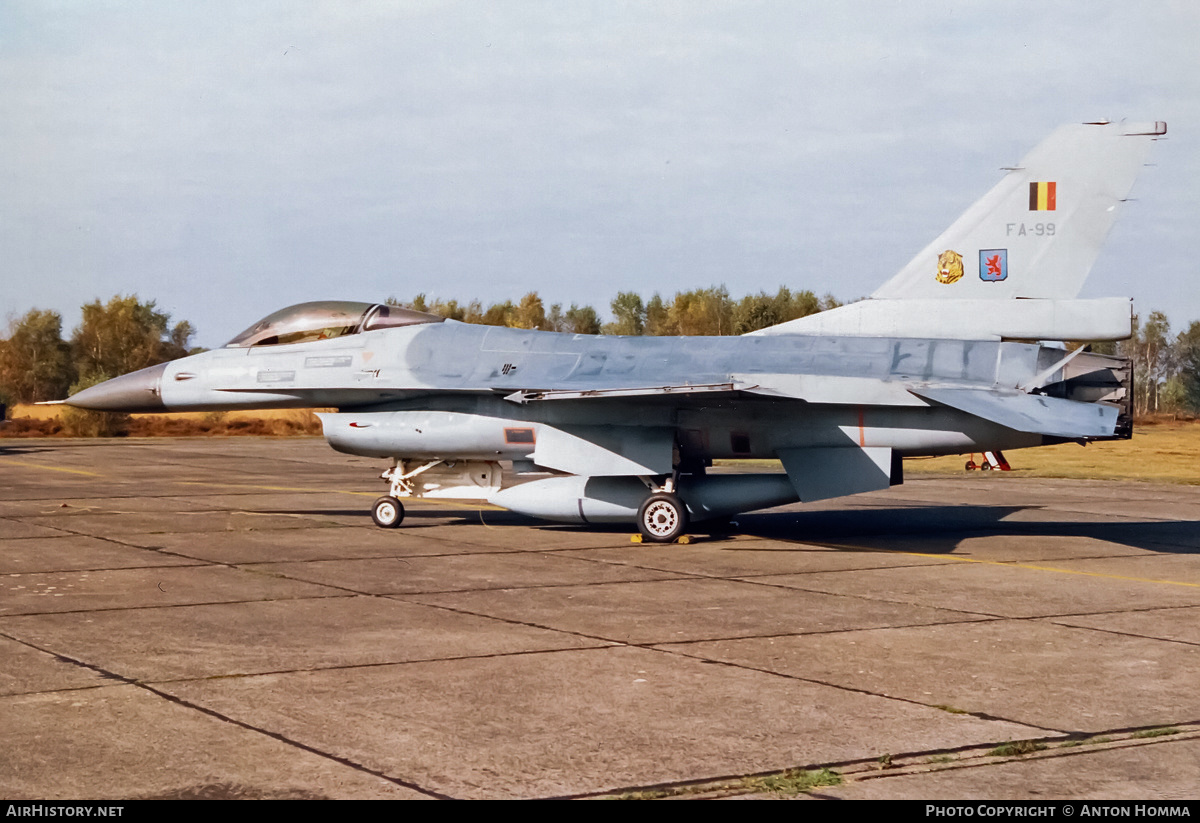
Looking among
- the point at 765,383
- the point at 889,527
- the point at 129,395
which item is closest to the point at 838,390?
the point at 765,383

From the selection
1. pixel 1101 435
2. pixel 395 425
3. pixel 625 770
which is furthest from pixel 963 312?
pixel 625 770

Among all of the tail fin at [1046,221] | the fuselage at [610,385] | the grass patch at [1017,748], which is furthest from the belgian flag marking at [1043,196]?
the grass patch at [1017,748]

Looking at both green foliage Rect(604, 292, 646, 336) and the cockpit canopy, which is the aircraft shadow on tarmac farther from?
green foliage Rect(604, 292, 646, 336)

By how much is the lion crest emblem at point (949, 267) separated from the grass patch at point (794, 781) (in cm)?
984

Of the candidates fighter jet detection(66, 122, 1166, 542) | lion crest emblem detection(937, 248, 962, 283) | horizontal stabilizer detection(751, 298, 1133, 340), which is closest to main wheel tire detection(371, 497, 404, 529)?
fighter jet detection(66, 122, 1166, 542)

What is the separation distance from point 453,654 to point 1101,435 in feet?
25.5

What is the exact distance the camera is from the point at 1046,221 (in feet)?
45.0

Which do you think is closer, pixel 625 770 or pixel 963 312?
pixel 625 770

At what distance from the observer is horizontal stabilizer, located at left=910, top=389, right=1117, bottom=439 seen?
12.2 m

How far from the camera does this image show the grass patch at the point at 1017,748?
553 cm

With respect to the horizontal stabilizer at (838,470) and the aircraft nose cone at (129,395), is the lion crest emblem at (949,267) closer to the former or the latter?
the horizontal stabilizer at (838,470)

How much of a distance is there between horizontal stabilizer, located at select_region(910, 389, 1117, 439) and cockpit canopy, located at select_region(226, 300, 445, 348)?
22.3 feet

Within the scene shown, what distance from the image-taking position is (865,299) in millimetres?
14414
